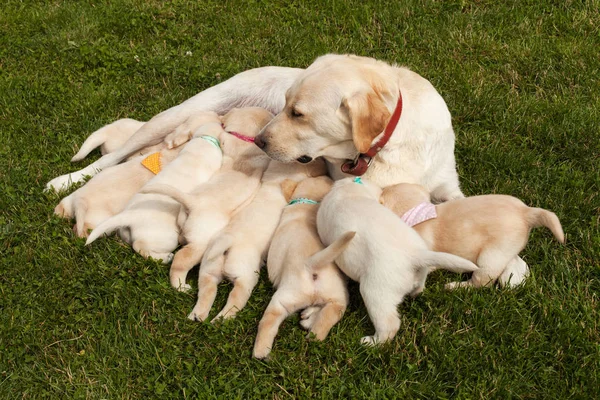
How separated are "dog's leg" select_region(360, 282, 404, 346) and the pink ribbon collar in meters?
0.55

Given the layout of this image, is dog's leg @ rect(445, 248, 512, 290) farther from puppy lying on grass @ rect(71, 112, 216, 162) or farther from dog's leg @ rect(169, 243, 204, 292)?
puppy lying on grass @ rect(71, 112, 216, 162)

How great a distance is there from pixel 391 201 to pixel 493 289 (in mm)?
776

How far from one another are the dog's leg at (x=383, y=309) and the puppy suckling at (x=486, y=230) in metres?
0.49

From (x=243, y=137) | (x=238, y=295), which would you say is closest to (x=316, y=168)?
(x=243, y=137)

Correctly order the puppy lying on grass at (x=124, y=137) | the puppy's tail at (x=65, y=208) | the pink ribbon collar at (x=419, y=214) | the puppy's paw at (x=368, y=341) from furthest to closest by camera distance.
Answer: the puppy lying on grass at (x=124, y=137), the puppy's tail at (x=65, y=208), the pink ribbon collar at (x=419, y=214), the puppy's paw at (x=368, y=341)

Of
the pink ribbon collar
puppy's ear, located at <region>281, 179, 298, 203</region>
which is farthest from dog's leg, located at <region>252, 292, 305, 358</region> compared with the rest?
puppy's ear, located at <region>281, 179, 298, 203</region>

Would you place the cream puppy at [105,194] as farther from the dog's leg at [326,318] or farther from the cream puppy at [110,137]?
the dog's leg at [326,318]

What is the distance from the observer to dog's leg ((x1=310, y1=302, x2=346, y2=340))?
129 inches

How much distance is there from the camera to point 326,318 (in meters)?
3.31

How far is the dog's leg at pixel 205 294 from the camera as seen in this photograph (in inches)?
137

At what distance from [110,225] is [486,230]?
2.19 metres

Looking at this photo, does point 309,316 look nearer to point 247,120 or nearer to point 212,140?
point 212,140

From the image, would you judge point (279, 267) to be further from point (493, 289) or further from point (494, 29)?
point (494, 29)

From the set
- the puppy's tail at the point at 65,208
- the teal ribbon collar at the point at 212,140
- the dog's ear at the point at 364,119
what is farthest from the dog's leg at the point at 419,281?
the puppy's tail at the point at 65,208
